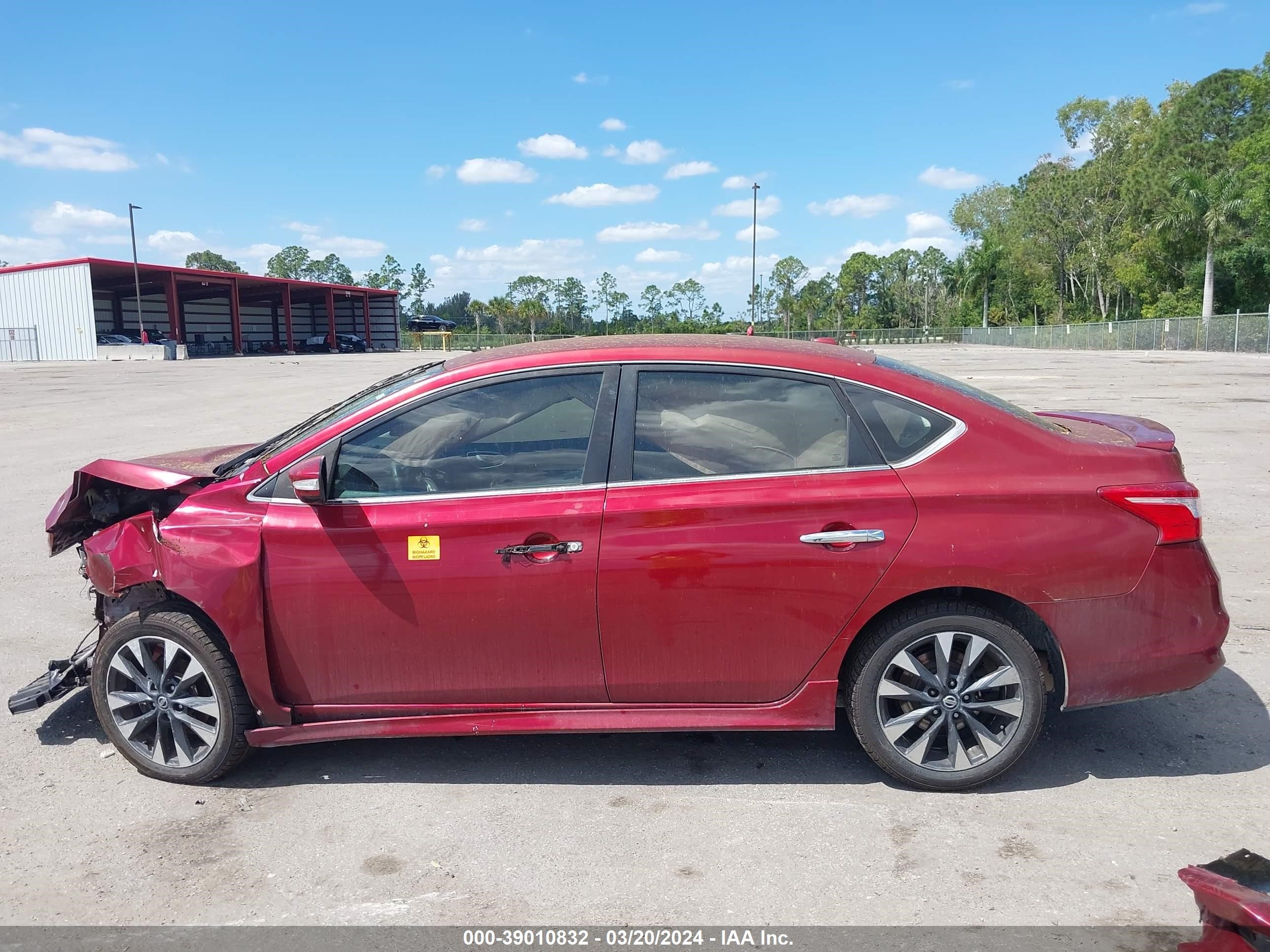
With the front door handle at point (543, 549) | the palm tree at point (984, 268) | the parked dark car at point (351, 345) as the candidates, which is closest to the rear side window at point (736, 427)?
the front door handle at point (543, 549)

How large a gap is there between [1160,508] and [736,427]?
1.63 metres

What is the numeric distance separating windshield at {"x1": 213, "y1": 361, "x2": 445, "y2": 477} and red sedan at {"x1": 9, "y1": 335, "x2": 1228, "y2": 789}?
0.12 metres

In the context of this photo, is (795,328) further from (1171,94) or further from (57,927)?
(57,927)

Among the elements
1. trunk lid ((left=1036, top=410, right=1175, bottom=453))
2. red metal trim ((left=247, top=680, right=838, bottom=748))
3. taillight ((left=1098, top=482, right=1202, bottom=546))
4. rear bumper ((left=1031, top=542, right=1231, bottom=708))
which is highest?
trunk lid ((left=1036, top=410, right=1175, bottom=453))

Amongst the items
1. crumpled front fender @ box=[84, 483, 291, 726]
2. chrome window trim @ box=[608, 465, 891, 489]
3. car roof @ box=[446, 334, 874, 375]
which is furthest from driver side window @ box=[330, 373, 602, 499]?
crumpled front fender @ box=[84, 483, 291, 726]

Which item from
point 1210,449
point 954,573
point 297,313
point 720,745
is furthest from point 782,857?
point 297,313

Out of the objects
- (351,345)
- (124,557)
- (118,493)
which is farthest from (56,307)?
(124,557)

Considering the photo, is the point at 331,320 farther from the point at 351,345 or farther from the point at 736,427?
the point at 736,427

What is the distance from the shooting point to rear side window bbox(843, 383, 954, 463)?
11.7 ft

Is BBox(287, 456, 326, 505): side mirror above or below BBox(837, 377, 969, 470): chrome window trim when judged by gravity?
below

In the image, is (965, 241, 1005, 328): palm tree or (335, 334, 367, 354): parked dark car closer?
(335, 334, 367, 354): parked dark car

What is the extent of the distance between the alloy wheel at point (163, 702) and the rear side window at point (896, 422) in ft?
9.22

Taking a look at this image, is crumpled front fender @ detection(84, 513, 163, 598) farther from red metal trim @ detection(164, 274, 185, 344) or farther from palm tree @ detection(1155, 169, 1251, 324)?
palm tree @ detection(1155, 169, 1251, 324)

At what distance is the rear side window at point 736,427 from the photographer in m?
3.57
